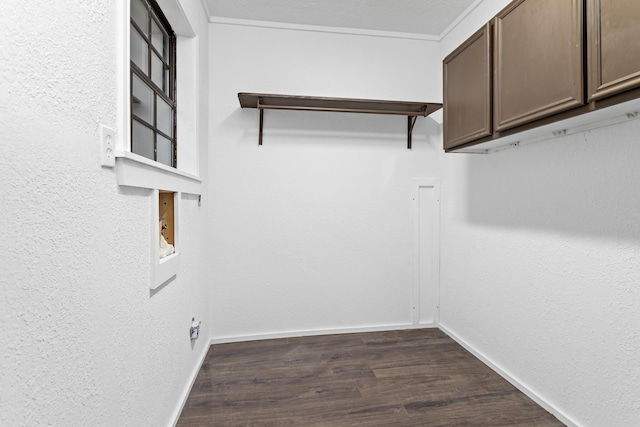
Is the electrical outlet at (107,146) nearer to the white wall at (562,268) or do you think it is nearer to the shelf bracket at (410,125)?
the white wall at (562,268)

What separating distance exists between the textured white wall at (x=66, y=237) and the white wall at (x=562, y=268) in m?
1.93

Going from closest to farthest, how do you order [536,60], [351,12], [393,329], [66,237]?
1. [66,237]
2. [536,60]
3. [351,12]
4. [393,329]

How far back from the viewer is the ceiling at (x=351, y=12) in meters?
2.23

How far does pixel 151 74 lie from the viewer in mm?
1621

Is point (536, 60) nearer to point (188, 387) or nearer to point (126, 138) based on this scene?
point (126, 138)

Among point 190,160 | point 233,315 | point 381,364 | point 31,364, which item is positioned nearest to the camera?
point 31,364

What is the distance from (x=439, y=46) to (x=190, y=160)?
227 centimetres

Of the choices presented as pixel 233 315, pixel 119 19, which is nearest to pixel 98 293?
pixel 119 19

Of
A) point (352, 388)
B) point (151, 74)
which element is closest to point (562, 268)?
point (352, 388)

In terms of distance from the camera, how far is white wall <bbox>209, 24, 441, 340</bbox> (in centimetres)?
244

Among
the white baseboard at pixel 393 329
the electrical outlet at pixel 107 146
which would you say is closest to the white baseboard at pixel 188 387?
the white baseboard at pixel 393 329

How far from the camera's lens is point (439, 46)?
2697 millimetres

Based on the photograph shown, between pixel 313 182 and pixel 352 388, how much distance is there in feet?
4.84

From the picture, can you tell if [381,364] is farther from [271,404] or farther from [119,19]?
[119,19]
